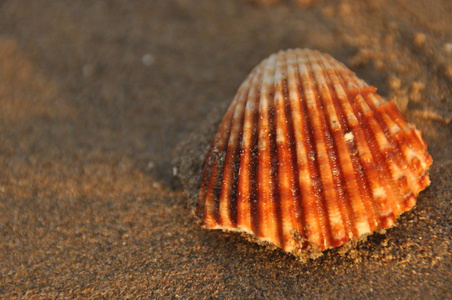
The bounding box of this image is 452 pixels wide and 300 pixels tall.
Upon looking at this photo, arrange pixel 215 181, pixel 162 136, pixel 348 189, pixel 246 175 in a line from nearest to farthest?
pixel 348 189 → pixel 246 175 → pixel 215 181 → pixel 162 136

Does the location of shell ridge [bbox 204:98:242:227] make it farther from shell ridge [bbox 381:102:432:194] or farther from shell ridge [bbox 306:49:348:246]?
shell ridge [bbox 381:102:432:194]

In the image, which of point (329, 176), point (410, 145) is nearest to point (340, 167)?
point (329, 176)

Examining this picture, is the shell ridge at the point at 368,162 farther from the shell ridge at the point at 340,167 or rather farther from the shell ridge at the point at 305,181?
the shell ridge at the point at 305,181

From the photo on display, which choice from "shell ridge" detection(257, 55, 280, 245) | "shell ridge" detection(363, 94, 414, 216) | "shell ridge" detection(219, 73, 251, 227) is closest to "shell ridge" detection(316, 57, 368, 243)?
"shell ridge" detection(363, 94, 414, 216)

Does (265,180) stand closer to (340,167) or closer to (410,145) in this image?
(340,167)

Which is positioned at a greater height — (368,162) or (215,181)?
(368,162)

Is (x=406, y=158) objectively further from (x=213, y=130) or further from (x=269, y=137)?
(x=213, y=130)

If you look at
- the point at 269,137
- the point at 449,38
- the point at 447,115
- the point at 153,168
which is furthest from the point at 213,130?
the point at 449,38
